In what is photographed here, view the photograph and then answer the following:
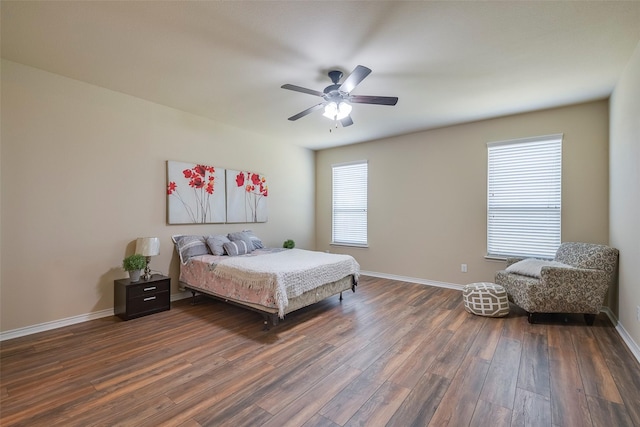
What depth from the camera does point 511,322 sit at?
3309mm

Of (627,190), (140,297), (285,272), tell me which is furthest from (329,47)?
(140,297)

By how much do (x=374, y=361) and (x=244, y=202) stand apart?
351 centimetres

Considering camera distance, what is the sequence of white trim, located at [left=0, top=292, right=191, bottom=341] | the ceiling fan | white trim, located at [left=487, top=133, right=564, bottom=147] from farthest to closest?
1. white trim, located at [left=487, top=133, right=564, bottom=147]
2. white trim, located at [left=0, top=292, right=191, bottom=341]
3. the ceiling fan

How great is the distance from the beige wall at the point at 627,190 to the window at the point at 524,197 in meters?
0.65

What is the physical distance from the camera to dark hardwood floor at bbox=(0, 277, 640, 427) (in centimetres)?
180

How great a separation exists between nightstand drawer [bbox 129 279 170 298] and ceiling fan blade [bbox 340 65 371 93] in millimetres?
3181

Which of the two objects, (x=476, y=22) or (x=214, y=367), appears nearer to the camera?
(x=476, y=22)

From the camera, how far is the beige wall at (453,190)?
148 inches

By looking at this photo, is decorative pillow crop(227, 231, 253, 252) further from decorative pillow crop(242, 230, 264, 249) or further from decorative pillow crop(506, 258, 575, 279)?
decorative pillow crop(506, 258, 575, 279)

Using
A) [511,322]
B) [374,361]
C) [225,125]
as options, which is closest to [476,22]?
[374,361]

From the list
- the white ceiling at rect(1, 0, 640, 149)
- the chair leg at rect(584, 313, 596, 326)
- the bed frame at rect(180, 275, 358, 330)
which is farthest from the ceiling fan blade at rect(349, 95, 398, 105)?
the chair leg at rect(584, 313, 596, 326)

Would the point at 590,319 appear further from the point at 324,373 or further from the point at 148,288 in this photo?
the point at 148,288

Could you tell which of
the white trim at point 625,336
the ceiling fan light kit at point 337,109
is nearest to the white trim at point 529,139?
the white trim at point 625,336

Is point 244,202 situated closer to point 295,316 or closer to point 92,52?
point 295,316
